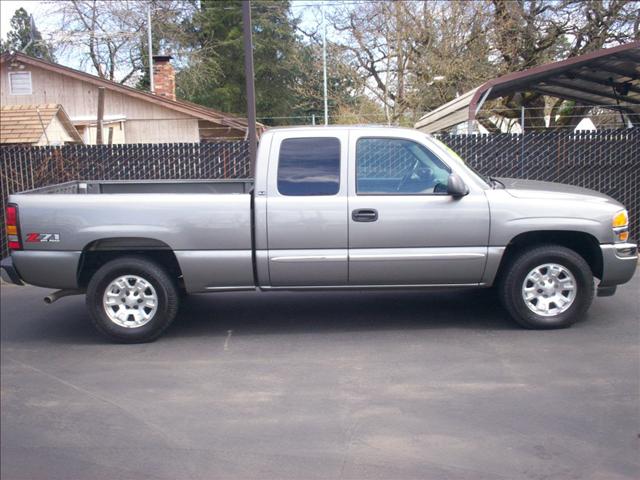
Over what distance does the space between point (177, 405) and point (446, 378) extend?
82.4 inches

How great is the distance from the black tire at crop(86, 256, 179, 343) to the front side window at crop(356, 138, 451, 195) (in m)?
2.09

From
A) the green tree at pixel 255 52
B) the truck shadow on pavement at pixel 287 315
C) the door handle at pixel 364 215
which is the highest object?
the green tree at pixel 255 52

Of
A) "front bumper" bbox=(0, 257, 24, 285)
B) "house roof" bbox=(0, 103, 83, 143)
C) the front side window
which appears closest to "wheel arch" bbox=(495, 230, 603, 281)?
the front side window

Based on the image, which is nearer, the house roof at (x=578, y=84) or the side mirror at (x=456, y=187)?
the side mirror at (x=456, y=187)

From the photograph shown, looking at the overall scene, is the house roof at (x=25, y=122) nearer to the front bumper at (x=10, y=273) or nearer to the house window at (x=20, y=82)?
the house window at (x=20, y=82)

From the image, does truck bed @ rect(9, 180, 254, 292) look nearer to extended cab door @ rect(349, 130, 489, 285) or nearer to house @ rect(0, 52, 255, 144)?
extended cab door @ rect(349, 130, 489, 285)

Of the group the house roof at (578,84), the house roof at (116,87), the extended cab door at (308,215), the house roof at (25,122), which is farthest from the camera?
the house roof at (116,87)

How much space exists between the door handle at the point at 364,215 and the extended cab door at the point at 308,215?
0.31 ft

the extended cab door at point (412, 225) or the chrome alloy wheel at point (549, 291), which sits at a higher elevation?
the extended cab door at point (412, 225)

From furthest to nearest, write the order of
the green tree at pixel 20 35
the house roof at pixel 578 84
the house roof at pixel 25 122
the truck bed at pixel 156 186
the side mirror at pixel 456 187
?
the green tree at pixel 20 35, the house roof at pixel 25 122, the house roof at pixel 578 84, the truck bed at pixel 156 186, the side mirror at pixel 456 187

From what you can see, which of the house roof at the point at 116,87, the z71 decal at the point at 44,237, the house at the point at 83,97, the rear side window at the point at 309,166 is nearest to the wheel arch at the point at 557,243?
the rear side window at the point at 309,166

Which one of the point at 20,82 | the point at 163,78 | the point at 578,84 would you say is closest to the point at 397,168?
the point at 578,84

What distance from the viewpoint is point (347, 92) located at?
26781mm

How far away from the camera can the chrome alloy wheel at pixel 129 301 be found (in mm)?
6887
